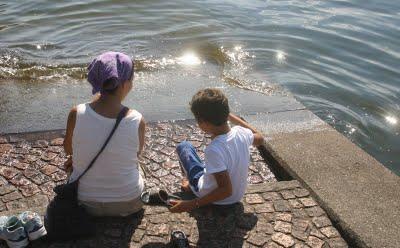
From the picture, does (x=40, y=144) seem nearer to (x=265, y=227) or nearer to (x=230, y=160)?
(x=230, y=160)

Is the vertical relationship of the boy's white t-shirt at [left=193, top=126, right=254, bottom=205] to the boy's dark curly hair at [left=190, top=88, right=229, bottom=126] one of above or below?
below

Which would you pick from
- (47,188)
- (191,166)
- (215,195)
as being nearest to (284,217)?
(215,195)

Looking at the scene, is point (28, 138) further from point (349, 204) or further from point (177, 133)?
point (349, 204)

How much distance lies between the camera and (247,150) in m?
3.81

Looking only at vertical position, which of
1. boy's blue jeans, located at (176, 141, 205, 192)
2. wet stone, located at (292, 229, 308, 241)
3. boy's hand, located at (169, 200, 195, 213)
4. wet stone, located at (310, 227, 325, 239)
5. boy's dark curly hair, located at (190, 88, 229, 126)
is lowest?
wet stone, located at (310, 227, 325, 239)

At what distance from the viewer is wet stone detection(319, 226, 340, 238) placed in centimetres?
A: 391

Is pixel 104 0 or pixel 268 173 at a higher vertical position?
pixel 104 0

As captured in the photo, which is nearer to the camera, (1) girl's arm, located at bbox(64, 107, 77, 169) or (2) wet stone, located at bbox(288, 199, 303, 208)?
(1) girl's arm, located at bbox(64, 107, 77, 169)

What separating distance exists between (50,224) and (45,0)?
10069 millimetres

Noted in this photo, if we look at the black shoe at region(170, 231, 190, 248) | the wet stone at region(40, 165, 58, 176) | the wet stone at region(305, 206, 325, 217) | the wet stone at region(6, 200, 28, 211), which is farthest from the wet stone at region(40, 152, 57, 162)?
the wet stone at region(305, 206, 325, 217)

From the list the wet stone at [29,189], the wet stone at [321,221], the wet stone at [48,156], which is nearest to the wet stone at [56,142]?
the wet stone at [48,156]

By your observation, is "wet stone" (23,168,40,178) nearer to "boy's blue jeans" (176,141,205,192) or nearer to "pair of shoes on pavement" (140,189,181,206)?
"pair of shoes on pavement" (140,189,181,206)

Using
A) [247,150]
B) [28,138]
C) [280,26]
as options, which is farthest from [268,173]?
[280,26]

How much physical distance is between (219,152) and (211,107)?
14.5 inches
